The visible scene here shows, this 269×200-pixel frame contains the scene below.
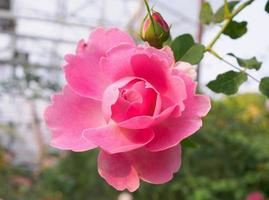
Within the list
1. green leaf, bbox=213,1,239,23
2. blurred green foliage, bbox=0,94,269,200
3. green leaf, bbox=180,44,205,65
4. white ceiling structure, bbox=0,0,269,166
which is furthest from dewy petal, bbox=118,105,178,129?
white ceiling structure, bbox=0,0,269,166

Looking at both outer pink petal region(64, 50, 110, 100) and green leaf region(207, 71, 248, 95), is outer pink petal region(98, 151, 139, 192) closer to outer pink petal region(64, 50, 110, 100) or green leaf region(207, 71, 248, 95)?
outer pink petal region(64, 50, 110, 100)

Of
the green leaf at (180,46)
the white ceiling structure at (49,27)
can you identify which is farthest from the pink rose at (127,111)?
the white ceiling structure at (49,27)

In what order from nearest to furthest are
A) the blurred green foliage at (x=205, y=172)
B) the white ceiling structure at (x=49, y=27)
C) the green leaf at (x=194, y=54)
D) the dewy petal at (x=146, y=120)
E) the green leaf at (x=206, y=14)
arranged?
the dewy petal at (x=146, y=120) < the green leaf at (x=194, y=54) < the green leaf at (x=206, y=14) < the blurred green foliage at (x=205, y=172) < the white ceiling structure at (x=49, y=27)

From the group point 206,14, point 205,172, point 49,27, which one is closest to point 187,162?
point 205,172

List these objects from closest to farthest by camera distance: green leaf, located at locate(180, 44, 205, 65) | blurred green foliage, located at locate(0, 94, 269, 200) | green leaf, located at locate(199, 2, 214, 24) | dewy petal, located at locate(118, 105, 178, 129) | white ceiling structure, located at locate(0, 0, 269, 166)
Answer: dewy petal, located at locate(118, 105, 178, 129) < green leaf, located at locate(180, 44, 205, 65) < green leaf, located at locate(199, 2, 214, 24) < blurred green foliage, located at locate(0, 94, 269, 200) < white ceiling structure, located at locate(0, 0, 269, 166)

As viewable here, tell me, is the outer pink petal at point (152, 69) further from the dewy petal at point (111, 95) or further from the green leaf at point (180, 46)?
the green leaf at point (180, 46)

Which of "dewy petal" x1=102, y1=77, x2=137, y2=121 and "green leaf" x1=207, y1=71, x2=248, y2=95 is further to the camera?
"green leaf" x1=207, y1=71, x2=248, y2=95

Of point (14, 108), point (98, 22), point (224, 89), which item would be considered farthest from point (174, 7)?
point (224, 89)
